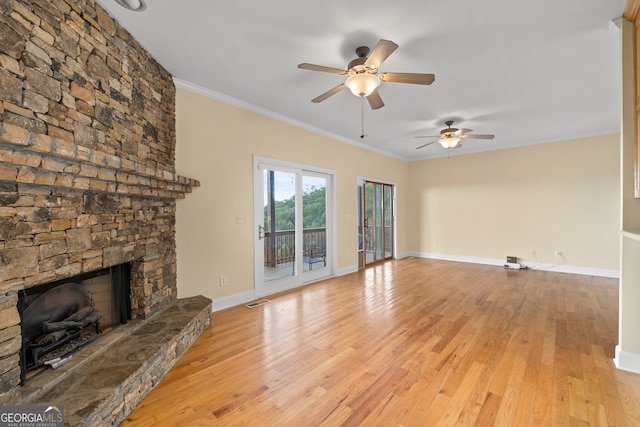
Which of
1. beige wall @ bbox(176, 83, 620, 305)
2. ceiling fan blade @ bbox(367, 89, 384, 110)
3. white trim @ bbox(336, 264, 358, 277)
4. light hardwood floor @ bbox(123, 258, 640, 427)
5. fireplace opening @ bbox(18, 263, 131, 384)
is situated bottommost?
light hardwood floor @ bbox(123, 258, 640, 427)

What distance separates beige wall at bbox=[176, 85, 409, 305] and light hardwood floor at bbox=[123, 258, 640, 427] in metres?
0.56

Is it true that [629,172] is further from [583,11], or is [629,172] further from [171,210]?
[171,210]

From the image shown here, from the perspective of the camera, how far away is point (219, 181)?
3.49 meters

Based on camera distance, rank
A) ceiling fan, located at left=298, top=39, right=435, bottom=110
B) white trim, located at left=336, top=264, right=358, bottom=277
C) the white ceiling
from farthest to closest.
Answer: white trim, located at left=336, top=264, right=358, bottom=277
ceiling fan, located at left=298, top=39, right=435, bottom=110
the white ceiling

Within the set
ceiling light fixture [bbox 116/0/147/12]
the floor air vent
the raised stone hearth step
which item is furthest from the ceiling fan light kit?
the raised stone hearth step

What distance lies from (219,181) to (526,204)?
6.48 m

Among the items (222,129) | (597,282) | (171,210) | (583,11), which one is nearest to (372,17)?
(583,11)

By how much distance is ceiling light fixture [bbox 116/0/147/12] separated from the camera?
191 cm

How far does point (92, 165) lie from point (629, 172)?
13.3 ft

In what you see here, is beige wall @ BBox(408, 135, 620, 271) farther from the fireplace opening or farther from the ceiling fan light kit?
the fireplace opening

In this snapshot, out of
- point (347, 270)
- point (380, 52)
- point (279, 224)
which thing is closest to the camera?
point (380, 52)

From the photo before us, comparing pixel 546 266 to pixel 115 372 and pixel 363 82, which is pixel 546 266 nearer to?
pixel 363 82

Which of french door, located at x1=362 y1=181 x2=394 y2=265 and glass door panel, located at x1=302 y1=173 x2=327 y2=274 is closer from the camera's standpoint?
glass door panel, located at x1=302 y1=173 x2=327 y2=274

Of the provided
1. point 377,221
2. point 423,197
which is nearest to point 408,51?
point 377,221
